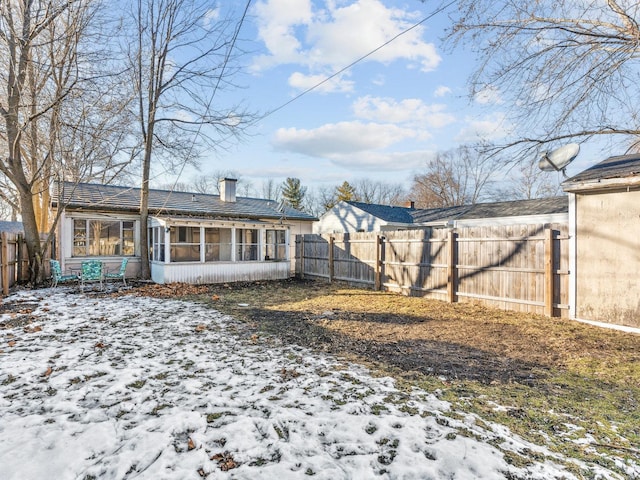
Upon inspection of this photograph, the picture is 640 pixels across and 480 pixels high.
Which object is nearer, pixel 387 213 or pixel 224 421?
pixel 224 421

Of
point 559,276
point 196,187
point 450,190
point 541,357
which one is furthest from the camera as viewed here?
point 196,187

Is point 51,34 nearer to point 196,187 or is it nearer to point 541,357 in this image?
point 541,357

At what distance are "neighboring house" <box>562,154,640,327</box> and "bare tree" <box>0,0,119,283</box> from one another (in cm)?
1117

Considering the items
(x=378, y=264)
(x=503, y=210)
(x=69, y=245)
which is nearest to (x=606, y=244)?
(x=378, y=264)

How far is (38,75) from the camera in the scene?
30.7 ft

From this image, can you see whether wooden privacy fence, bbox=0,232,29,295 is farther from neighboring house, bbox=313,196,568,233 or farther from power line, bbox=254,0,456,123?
neighboring house, bbox=313,196,568,233

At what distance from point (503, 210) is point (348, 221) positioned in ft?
29.6

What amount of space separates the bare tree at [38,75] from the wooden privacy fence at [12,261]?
0.50 metres

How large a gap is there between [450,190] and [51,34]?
35800 mm

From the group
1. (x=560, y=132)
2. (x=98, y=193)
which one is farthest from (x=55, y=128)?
(x=560, y=132)

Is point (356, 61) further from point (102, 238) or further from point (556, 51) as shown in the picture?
point (102, 238)

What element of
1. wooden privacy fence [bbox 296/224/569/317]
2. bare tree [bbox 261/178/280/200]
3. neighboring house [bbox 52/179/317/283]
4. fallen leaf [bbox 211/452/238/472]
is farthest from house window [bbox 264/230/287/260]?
bare tree [bbox 261/178/280/200]

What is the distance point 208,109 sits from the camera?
13.7 metres

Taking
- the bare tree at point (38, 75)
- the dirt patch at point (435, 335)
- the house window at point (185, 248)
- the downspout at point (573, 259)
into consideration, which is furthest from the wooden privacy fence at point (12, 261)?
the downspout at point (573, 259)
